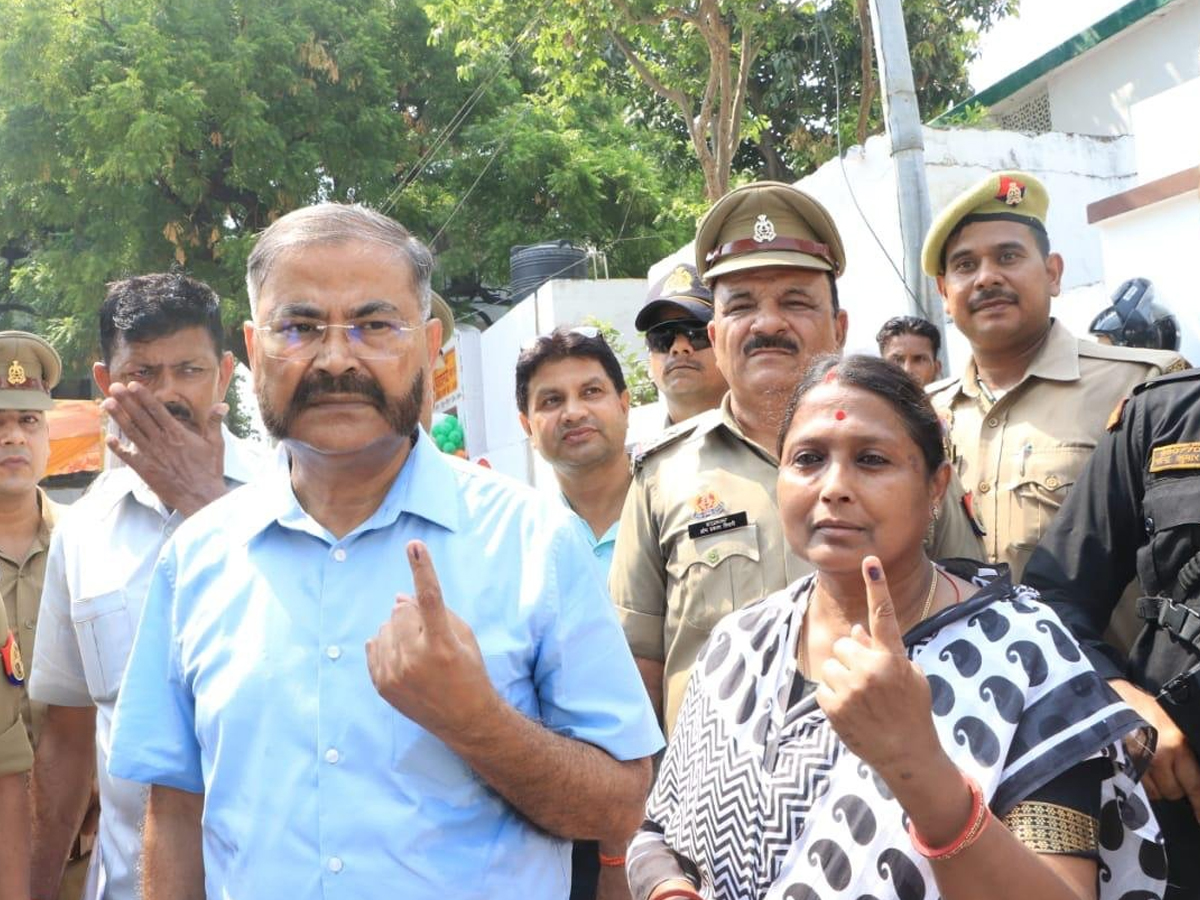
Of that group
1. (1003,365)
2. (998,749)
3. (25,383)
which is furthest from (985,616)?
(25,383)

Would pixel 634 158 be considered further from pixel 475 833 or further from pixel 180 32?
pixel 475 833

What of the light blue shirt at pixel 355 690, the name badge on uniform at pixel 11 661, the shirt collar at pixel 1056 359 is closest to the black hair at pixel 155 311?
the name badge on uniform at pixel 11 661

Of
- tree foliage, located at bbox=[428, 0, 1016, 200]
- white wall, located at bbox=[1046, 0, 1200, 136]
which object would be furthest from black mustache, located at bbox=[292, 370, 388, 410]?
white wall, located at bbox=[1046, 0, 1200, 136]

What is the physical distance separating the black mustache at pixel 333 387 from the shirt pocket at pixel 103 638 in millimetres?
1051

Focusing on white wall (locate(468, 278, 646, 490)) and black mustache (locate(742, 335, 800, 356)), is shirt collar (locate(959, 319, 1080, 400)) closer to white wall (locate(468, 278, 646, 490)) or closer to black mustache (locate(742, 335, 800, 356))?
black mustache (locate(742, 335, 800, 356))

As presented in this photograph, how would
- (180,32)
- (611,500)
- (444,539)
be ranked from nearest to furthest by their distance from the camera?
(444,539) < (611,500) < (180,32)

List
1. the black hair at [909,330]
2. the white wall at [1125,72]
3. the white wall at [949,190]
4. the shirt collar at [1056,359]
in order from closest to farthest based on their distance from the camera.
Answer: the shirt collar at [1056,359]
the black hair at [909,330]
the white wall at [949,190]
the white wall at [1125,72]

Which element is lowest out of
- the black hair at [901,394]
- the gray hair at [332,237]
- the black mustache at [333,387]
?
the black hair at [901,394]

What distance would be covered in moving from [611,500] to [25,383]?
202cm

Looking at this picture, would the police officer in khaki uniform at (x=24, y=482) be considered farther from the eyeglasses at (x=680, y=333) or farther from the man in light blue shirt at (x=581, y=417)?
the eyeglasses at (x=680, y=333)

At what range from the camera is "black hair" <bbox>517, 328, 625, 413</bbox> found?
386 cm

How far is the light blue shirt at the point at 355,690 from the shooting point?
1.69 metres

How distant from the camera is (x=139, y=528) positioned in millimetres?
2824

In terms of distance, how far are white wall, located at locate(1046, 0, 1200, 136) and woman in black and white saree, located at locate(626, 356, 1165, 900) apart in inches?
513
